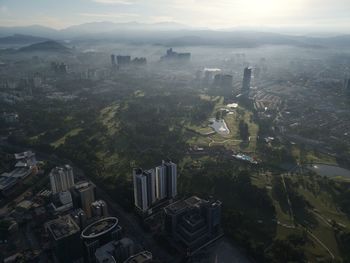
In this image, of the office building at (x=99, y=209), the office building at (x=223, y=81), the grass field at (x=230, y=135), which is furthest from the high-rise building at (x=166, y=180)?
the office building at (x=223, y=81)

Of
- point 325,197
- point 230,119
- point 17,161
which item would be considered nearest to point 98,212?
point 17,161

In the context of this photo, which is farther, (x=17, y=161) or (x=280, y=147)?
(x=280, y=147)

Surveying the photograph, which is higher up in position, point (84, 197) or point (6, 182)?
point (84, 197)

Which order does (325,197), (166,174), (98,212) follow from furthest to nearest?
(325,197) < (166,174) < (98,212)

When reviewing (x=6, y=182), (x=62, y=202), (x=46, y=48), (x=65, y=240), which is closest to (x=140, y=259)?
(x=65, y=240)

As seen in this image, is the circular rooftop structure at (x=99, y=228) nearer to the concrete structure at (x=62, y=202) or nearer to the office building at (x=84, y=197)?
the office building at (x=84, y=197)

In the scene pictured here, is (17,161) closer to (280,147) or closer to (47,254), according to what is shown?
(47,254)

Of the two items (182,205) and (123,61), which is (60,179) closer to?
(182,205)
